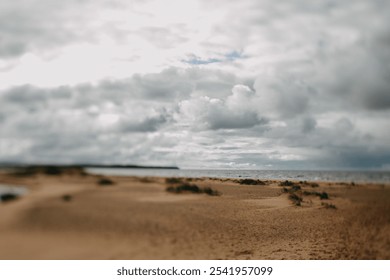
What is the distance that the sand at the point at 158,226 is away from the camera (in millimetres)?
4223

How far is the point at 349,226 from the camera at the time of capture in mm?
5676

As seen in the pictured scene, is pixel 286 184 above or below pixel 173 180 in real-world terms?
above

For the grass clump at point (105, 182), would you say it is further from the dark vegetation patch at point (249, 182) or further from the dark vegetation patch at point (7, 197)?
the dark vegetation patch at point (249, 182)

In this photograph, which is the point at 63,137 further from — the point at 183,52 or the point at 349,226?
the point at 349,226

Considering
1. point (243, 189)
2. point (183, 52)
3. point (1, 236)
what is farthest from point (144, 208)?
point (243, 189)

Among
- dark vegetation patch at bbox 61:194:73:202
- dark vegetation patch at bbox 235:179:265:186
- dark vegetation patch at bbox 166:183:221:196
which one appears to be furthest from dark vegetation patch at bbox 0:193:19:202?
dark vegetation patch at bbox 235:179:265:186

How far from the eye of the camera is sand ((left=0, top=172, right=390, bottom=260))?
4223 millimetres

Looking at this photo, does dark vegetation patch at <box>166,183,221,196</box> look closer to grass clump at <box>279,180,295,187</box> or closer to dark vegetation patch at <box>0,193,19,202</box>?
dark vegetation patch at <box>0,193,19,202</box>

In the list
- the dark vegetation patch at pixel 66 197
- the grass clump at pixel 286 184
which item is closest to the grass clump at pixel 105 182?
the dark vegetation patch at pixel 66 197

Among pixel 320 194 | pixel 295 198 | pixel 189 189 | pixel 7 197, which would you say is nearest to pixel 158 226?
pixel 189 189

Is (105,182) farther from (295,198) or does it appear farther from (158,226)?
(295,198)

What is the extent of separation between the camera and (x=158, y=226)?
507 cm

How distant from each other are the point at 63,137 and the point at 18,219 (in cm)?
125


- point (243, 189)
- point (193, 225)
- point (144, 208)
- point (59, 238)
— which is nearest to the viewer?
point (59, 238)
